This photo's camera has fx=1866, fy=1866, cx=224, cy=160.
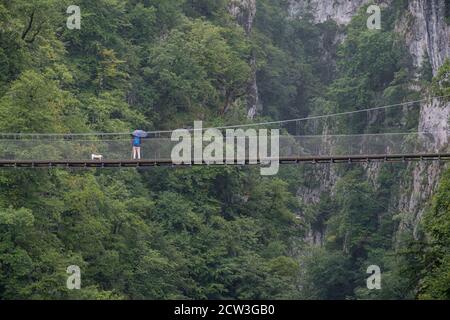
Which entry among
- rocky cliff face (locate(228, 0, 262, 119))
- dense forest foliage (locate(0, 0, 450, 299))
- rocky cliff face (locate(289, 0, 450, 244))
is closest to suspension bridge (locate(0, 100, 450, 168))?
rocky cliff face (locate(289, 0, 450, 244))

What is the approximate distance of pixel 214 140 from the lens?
51344mm

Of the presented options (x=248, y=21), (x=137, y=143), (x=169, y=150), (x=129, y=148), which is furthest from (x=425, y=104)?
(x=137, y=143)

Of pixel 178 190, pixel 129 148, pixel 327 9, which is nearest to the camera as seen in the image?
pixel 129 148

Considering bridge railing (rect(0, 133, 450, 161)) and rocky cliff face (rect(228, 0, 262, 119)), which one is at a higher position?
rocky cliff face (rect(228, 0, 262, 119))

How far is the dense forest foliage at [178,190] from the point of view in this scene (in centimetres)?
4625

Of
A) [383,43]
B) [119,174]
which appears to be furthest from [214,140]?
[383,43]

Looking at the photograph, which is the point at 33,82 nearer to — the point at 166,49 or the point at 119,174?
the point at 119,174

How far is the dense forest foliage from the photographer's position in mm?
46250

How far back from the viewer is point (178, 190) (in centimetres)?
5747

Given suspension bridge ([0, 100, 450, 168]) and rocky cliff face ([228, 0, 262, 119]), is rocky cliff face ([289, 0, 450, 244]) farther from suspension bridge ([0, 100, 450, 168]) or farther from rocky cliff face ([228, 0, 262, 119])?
rocky cliff face ([228, 0, 262, 119])

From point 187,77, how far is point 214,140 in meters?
10.0

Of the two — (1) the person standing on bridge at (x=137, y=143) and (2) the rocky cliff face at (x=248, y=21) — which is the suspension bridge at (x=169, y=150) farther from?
(2) the rocky cliff face at (x=248, y=21)

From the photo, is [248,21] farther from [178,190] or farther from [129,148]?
[129,148]

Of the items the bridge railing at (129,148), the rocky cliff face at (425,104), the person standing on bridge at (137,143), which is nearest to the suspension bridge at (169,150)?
the bridge railing at (129,148)
